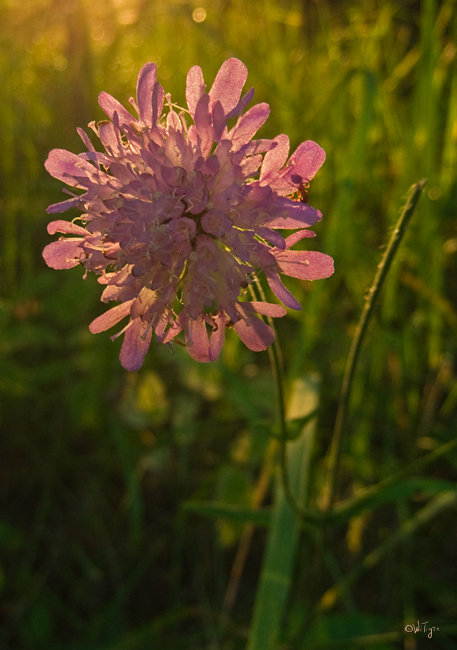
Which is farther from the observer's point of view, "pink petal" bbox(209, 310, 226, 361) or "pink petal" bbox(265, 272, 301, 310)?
"pink petal" bbox(209, 310, 226, 361)

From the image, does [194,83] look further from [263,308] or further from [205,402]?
[205,402]

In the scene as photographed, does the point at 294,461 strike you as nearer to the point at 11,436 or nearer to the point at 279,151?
the point at 279,151

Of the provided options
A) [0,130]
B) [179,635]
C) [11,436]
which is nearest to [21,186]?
[0,130]

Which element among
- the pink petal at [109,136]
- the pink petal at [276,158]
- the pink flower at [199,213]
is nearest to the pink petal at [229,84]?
the pink flower at [199,213]

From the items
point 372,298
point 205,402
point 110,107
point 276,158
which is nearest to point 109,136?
point 110,107

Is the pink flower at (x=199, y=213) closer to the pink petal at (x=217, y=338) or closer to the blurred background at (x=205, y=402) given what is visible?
the pink petal at (x=217, y=338)

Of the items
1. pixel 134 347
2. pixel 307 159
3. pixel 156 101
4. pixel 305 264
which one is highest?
pixel 156 101

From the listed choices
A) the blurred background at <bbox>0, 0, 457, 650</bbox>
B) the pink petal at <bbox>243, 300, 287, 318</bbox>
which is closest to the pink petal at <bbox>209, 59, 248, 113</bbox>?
the pink petal at <bbox>243, 300, 287, 318</bbox>

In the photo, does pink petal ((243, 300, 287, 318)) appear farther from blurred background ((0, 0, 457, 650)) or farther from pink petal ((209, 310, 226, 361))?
blurred background ((0, 0, 457, 650))
